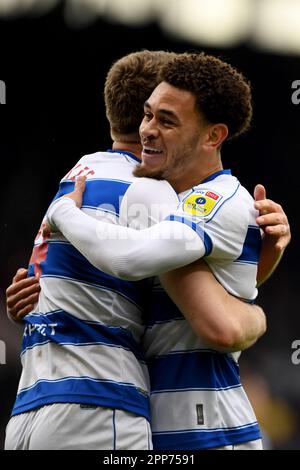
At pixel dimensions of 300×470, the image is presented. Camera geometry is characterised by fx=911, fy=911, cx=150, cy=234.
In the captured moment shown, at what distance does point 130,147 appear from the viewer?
3160mm

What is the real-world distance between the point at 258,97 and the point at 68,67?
152cm

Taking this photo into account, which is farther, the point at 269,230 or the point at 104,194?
the point at 269,230

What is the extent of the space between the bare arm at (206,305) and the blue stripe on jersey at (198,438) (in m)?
0.27

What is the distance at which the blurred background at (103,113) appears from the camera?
681cm

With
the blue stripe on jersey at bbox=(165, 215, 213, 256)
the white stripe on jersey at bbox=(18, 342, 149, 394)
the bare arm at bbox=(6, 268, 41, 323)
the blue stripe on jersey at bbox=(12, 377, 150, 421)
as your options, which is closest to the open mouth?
the blue stripe on jersey at bbox=(165, 215, 213, 256)

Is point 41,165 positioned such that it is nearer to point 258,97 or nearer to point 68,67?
point 68,67

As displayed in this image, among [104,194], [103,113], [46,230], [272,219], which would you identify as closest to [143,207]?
[104,194]

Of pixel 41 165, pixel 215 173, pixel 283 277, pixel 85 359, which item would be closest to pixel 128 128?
pixel 215 173

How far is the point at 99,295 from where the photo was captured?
2812 millimetres

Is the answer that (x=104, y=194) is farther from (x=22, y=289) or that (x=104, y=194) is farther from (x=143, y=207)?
(x=22, y=289)

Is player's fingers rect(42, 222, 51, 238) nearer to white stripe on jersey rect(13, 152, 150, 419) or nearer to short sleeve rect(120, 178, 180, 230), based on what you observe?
white stripe on jersey rect(13, 152, 150, 419)

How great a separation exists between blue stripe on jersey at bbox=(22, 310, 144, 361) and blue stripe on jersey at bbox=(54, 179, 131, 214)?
1.16ft

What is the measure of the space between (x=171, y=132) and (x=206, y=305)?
646 mm
